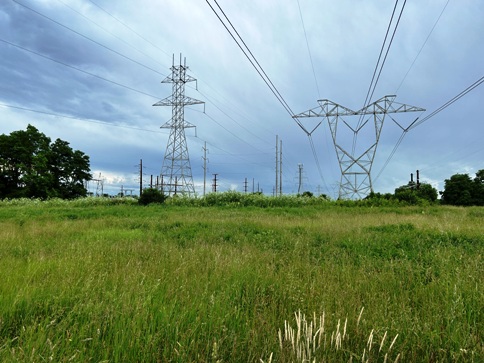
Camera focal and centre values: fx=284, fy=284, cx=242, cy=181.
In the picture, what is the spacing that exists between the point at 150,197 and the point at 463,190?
56.3 meters

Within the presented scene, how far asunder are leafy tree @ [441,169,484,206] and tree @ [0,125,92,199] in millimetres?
71237

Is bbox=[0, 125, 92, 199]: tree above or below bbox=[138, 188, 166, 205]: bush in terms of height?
above

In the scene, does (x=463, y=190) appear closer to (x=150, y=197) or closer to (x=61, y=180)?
(x=150, y=197)

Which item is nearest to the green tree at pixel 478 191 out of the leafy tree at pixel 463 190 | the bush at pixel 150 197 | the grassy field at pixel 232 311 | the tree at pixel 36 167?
the leafy tree at pixel 463 190

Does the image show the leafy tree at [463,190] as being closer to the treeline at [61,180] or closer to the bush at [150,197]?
the treeline at [61,180]

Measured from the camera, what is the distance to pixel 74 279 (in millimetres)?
3854

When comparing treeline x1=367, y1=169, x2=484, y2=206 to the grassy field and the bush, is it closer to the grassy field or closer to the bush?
the bush

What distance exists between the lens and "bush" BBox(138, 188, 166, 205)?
3065 cm

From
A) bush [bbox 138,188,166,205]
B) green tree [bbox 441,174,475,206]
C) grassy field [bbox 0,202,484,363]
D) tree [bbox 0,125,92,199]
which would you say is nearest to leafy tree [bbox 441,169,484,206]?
green tree [bbox 441,174,475,206]

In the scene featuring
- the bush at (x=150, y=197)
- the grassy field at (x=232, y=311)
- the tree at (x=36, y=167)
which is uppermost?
the tree at (x=36, y=167)

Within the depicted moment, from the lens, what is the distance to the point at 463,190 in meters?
53.4

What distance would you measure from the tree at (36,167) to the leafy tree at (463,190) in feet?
234

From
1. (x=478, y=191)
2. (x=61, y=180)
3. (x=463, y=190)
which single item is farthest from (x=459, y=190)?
(x=61, y=180)

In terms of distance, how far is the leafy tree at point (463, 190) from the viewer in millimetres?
52250
